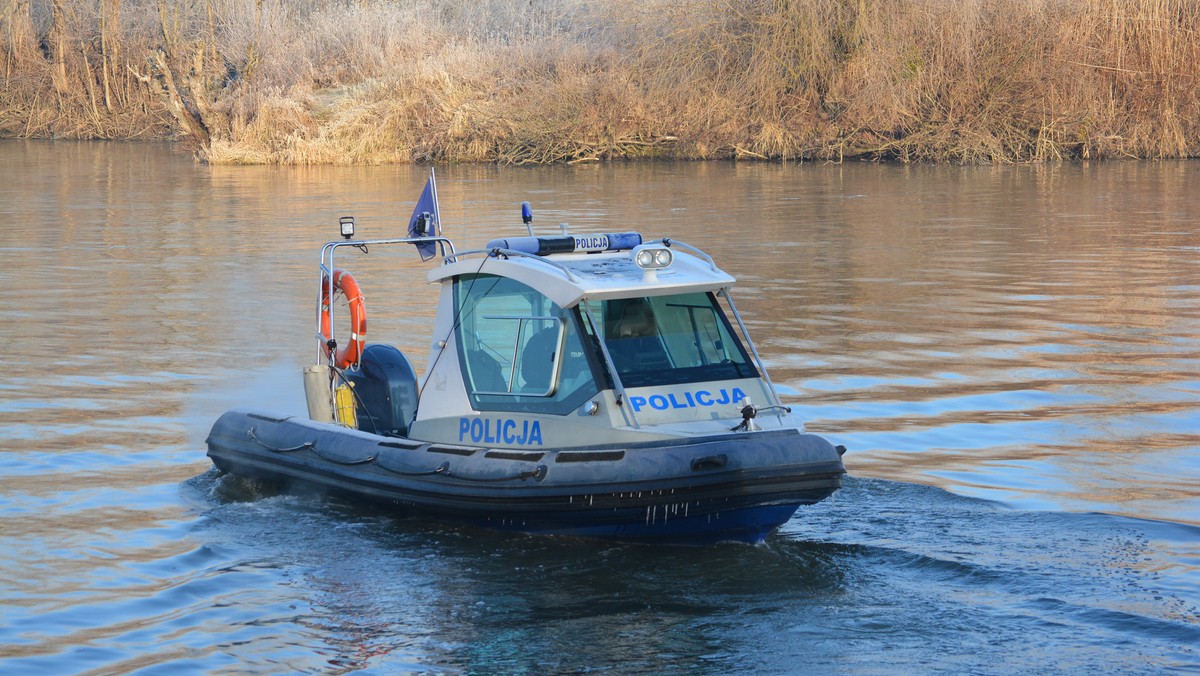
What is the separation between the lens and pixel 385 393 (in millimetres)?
10508

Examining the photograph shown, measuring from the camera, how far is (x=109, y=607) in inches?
312

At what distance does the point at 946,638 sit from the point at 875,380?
20.2 ft

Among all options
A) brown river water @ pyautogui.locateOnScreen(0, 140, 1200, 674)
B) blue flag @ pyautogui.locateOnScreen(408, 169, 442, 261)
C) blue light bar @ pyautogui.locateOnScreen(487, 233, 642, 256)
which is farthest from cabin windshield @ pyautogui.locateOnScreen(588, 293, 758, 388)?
blue flag @ pyautogui.locateOnScreen(408, 169, 442, 261)

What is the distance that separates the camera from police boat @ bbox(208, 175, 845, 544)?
830 centimetres

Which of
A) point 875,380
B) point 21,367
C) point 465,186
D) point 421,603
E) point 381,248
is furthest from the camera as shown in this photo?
point 465,186

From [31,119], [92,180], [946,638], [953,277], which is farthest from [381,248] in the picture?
[31,119]

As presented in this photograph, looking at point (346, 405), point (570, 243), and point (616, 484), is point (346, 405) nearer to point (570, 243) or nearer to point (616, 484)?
point (570, 243)

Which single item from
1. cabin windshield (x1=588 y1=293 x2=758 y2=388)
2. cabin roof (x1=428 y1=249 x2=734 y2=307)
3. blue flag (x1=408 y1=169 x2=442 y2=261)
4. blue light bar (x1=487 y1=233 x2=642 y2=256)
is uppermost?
blue flag (x1=408 y1=169 x2=442 y2=261)

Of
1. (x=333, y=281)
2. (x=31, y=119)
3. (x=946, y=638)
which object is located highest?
(x=31, y=119)

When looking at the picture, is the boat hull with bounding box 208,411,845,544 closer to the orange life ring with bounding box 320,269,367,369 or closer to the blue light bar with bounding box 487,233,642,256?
the blue light bar with bounding box 487,233,642,256

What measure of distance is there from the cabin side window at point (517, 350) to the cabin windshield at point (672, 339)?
0.77 feet

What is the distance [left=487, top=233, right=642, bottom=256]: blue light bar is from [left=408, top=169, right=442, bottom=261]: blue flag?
1346 mm

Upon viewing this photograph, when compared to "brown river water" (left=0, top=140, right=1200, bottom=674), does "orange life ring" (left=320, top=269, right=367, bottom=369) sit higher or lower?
higher

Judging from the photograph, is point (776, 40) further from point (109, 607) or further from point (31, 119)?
point (109, 607)
